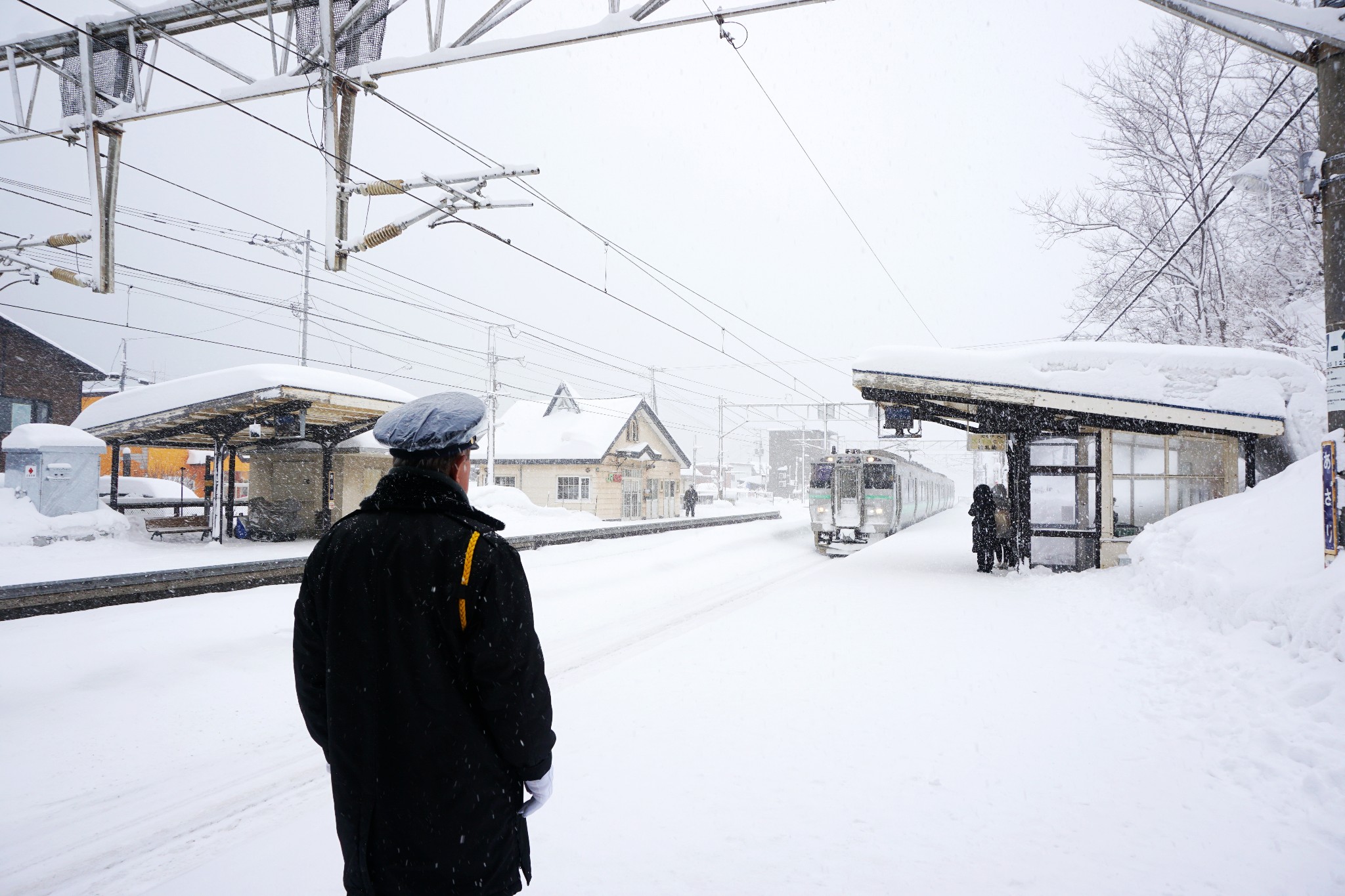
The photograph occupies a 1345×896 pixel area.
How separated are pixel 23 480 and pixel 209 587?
1151cm

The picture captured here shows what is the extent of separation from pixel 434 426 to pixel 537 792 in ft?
3.72

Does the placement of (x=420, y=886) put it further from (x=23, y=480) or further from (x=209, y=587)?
(x=23, y=480)

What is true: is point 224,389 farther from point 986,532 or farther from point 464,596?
point 464,596

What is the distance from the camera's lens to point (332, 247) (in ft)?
28.1

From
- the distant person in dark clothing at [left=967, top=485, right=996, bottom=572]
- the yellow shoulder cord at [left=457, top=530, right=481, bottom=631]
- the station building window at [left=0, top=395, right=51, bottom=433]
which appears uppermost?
the station building window at [left=0, top=395, right=51, bottom=433]

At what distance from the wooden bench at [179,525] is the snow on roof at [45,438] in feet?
12.3

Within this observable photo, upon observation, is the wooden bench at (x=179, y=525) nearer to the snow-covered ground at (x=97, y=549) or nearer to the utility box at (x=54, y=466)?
the snow-covered ground at (x=97, y=549)

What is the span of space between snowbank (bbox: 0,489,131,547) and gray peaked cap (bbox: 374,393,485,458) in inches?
791

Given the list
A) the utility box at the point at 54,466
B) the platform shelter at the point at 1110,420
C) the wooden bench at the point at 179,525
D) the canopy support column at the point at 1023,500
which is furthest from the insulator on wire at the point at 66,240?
the canopy support column at the point at 1023,500

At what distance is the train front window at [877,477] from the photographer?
21156 mm

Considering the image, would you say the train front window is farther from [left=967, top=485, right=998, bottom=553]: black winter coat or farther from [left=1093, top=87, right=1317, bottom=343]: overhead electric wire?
[left=1093, top=87, right=1317, bottom=343]: overhead electric wire

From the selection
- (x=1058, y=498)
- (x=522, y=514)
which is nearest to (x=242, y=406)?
(x=522, y=514)

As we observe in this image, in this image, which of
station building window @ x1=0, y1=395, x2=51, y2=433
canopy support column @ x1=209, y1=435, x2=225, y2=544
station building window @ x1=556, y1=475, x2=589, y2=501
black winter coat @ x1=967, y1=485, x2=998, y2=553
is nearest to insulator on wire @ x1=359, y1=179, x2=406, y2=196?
black winter coat @ x1=967, y1=485, x2=998, y2=553

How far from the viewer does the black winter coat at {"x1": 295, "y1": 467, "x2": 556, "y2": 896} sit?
1.84 metres
